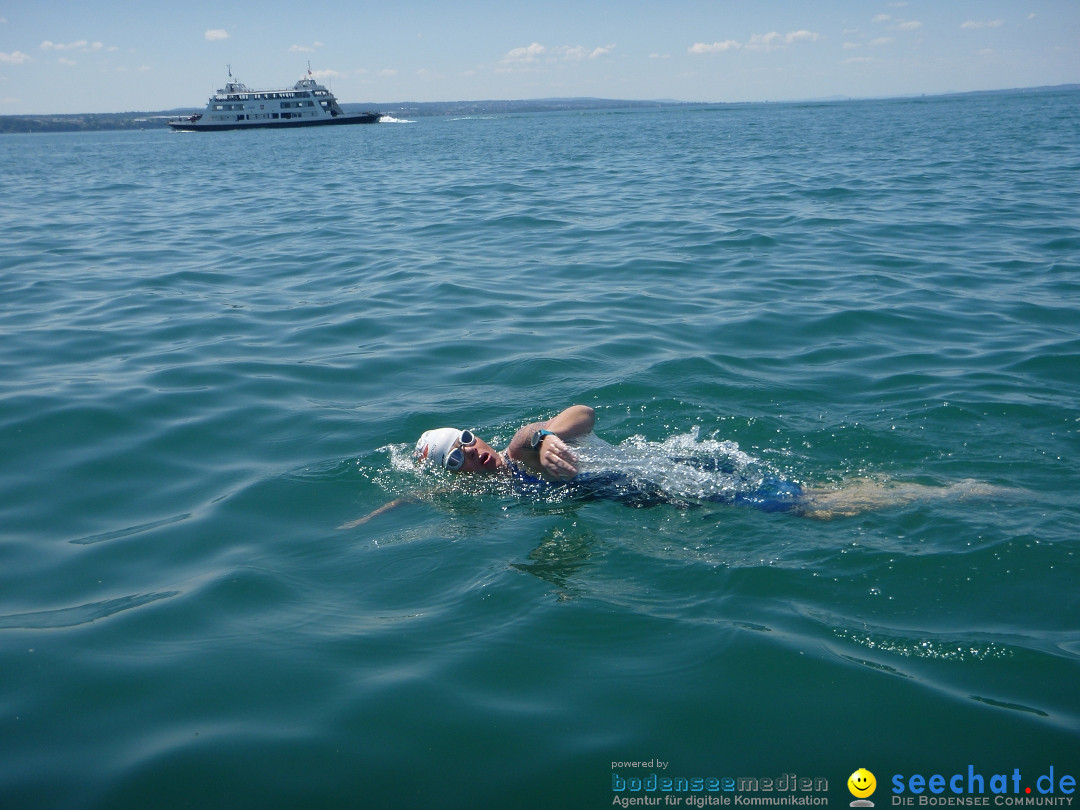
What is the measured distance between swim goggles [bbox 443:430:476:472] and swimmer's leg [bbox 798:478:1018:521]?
8.11 feet

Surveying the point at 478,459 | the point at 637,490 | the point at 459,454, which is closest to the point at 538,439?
the point at 478,459

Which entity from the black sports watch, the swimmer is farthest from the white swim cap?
the black sports watch

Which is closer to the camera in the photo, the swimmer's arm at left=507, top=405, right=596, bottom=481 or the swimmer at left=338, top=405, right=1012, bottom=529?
the swimmer at left=338, top=405, right=1012, bottom=529

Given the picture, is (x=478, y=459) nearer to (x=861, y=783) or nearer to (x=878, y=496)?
(x=878, y=496)

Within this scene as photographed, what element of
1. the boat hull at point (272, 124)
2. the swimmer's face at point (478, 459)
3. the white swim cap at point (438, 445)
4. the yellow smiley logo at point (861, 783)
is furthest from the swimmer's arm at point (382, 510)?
the boat hull at point (272, 124)

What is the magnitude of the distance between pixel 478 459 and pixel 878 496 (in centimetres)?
295

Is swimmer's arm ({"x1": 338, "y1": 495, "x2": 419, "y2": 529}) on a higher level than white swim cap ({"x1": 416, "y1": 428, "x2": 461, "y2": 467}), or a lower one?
lower

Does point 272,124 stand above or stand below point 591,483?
above

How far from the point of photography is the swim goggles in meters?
5.92

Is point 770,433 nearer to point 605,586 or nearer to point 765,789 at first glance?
point 605,586

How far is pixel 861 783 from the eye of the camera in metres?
3.25

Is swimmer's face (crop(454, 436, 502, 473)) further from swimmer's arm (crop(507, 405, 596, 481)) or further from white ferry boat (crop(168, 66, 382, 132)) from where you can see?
white ferry boat (crop(168, 66, 382, 132))

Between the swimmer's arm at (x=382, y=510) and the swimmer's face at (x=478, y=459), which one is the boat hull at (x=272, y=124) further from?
the swimmer's face at (x=478, y=459)

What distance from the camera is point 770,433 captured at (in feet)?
22.3
